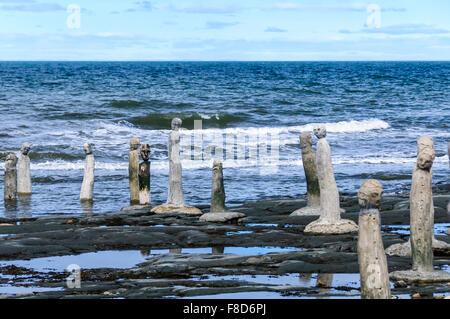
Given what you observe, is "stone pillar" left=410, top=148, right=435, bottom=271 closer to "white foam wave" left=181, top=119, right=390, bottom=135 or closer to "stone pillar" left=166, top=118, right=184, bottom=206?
"stone pillar" left=166, top=118, right=184, bottom=206

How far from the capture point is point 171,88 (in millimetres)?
79438

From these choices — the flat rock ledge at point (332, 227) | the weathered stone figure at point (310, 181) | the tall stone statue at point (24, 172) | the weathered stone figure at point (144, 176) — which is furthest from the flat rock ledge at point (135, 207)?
the flat rock ledge at point (332, 227)

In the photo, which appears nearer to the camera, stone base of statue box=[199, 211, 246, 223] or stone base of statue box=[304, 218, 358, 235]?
stone base of statue box=[304, 218, 358, 235]

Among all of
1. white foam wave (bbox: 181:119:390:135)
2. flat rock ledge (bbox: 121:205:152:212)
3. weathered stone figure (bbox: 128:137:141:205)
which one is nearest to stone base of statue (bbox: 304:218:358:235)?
flat rock ledge (bbox: 121:205:152:212)

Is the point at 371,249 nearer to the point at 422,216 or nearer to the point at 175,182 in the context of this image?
the point at 422,216

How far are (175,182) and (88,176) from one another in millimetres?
4363

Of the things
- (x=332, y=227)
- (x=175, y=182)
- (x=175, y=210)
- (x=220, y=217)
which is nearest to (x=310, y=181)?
(x=220, y=217)

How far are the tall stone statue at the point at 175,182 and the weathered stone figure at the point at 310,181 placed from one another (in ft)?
9.12

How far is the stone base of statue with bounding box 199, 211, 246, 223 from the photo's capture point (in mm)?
19562

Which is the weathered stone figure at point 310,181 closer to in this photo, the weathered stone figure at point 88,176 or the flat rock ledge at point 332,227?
the flat rock ledge at point 332,227

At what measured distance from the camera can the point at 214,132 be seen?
48.2m

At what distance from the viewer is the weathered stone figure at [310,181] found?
20.2m

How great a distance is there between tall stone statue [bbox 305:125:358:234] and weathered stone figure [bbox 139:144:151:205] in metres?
6.00
